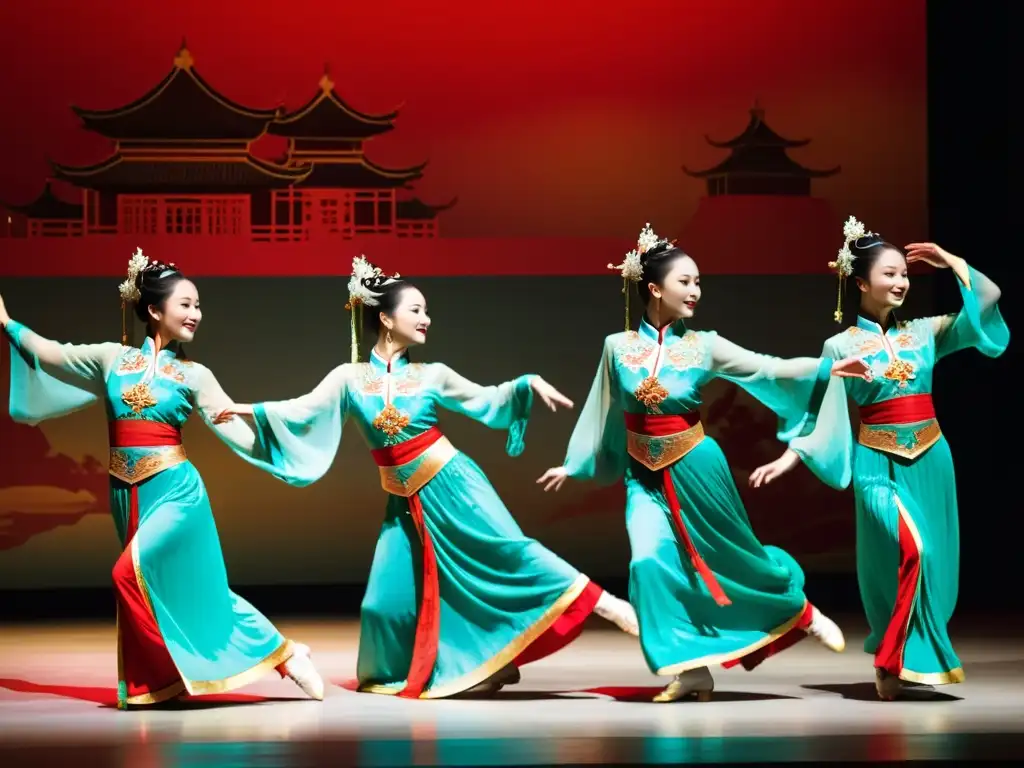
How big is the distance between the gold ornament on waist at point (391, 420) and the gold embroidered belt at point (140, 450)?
58 cm

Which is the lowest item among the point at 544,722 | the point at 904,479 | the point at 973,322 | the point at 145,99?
the point at 544,722

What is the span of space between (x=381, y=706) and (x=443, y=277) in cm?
311

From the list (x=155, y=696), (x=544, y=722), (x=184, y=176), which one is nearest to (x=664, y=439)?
(x=544, y=722)

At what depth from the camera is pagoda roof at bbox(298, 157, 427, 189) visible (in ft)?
25.7

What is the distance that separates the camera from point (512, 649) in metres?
5.20

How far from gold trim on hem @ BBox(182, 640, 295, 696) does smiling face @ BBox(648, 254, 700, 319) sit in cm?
143

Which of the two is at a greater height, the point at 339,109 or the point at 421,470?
the point at 339,109

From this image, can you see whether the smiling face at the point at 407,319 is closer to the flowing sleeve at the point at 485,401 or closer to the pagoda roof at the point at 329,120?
the flowing sleeve at the point at 485,401

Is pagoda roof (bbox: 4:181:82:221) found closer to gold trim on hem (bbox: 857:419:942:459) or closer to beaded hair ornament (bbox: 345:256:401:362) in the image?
beaded hair ornament (bbox: 345:256:401:362)

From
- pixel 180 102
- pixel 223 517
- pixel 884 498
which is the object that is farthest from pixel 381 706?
pixel 180 102

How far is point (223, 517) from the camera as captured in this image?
795 centimetres

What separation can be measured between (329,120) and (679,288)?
2889mm

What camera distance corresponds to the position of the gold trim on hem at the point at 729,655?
16.5 ft

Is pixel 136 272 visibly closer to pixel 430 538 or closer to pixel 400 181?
pixel 430 538
